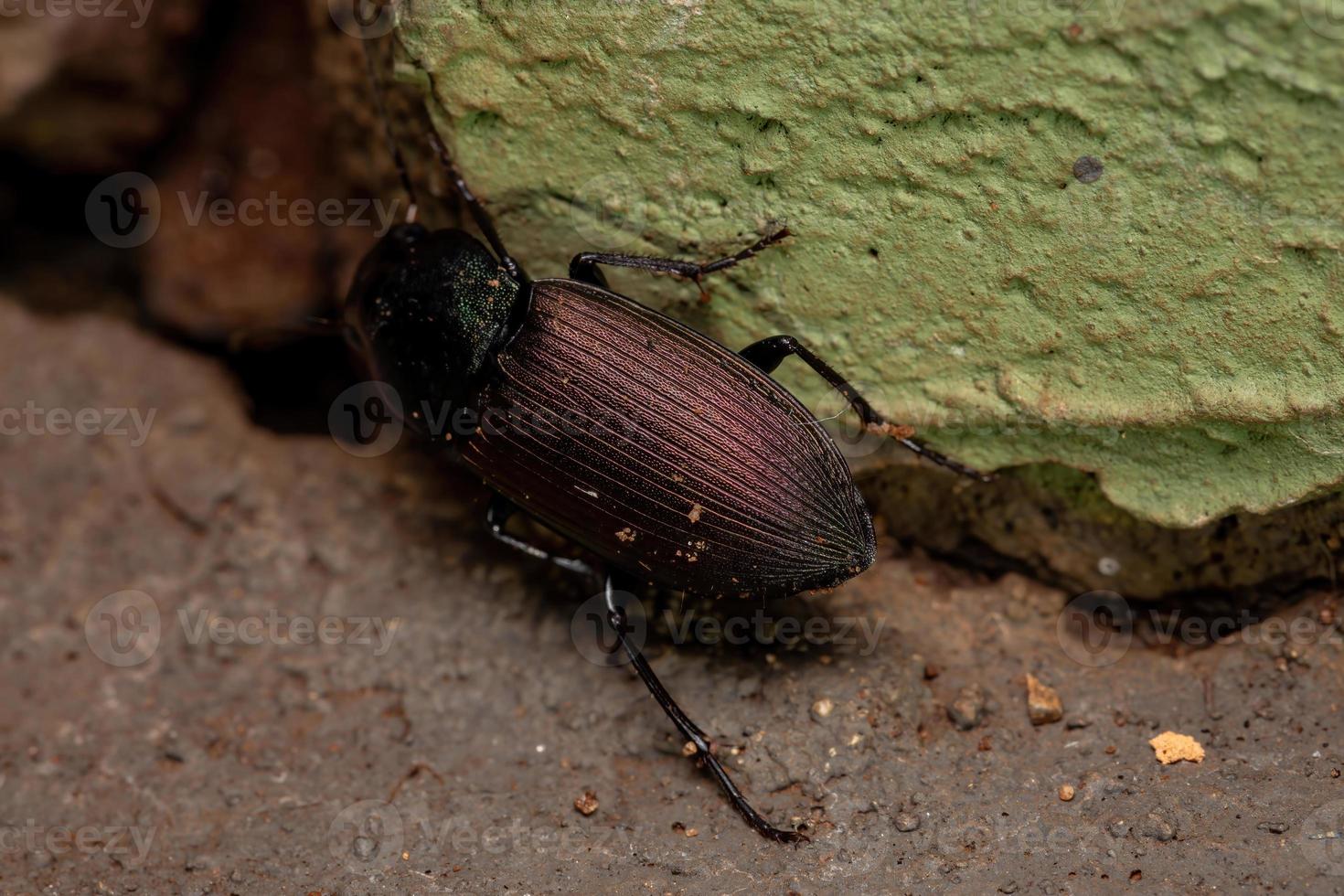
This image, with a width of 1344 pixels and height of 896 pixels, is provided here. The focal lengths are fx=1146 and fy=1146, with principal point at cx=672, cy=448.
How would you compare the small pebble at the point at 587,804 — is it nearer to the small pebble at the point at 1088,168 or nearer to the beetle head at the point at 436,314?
the beetle head at the point at 436,314

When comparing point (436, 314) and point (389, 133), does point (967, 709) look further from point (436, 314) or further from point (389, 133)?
point (389, 133)

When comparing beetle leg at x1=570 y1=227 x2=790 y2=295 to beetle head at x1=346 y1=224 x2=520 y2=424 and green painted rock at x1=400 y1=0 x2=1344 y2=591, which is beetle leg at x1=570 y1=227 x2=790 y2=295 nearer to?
green painted rock at x1=400 y1=0 x2=1344 y2=591

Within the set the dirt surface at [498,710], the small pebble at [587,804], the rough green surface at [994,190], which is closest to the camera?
the rough green surface at [994,190]

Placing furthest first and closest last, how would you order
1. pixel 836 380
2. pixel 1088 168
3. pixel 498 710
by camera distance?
pixel 498 710 < pixel 836 380 < pixel 1088 168

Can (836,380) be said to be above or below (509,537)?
above

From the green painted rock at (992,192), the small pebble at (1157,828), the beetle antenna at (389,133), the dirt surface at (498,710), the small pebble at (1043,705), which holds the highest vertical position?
the green painted rock at (992,192)

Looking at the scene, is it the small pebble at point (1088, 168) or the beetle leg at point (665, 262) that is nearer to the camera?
the small pebble at point (1088, 168)

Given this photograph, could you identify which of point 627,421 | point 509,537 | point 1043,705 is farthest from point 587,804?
point 1043,705

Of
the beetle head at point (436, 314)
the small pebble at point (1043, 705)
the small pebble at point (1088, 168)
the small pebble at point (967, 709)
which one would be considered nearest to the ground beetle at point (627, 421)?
the beetle head at point (436, 314)
